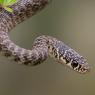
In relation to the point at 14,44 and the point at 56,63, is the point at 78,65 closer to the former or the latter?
the point at 14,44

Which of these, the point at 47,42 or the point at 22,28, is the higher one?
the point at 22,28

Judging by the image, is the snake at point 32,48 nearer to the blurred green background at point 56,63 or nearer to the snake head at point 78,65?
the snake head at point 78,65

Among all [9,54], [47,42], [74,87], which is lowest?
[9,54]

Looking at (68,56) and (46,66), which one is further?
(46,66)

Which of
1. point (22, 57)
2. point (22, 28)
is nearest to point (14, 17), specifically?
point (22, 57)

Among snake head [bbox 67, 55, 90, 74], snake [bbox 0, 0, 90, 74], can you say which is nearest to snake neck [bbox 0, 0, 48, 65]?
snake [bbox 0, 0, 90, 74]

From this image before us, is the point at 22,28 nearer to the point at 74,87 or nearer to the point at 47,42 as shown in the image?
the point at 74,87
